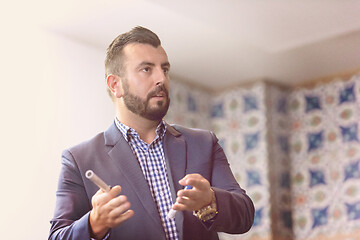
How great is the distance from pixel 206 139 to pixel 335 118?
3.40 m

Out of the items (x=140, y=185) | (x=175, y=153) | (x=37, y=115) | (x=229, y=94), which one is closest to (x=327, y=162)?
(x=229, y=94)

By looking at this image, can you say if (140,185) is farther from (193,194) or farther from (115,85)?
(115,85)

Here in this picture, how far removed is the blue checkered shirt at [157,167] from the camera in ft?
4.28

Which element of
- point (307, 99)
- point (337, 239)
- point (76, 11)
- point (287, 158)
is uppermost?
point (76, 11)

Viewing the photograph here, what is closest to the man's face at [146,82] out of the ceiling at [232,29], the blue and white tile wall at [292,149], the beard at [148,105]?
the beard at [148,105]

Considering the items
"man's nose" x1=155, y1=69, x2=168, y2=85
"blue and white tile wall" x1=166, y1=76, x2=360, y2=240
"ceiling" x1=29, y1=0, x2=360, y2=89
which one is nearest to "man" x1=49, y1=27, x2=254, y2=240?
"man's nose" x1=155, y1=69, x2=168, y2=85

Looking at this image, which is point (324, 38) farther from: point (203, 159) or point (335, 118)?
point (203, 159)

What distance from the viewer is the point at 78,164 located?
1.33m

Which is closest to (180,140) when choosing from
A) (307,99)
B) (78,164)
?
(78,164)

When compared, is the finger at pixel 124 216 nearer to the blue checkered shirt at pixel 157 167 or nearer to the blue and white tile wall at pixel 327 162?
the blue checkered shirt at pixel 157 167

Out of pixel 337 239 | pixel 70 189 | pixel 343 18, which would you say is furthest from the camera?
pixel 337 239

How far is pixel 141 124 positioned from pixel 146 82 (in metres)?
0.12

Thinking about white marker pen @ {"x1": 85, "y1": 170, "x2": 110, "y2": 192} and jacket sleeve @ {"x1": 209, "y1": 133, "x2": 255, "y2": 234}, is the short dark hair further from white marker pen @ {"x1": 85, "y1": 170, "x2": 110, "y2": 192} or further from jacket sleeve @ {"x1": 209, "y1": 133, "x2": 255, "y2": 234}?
white marker pen @ {"x1": 85, "y1": 170, "x2": 110, "y2": 192}

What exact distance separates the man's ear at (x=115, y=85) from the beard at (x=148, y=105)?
4 centimetres
